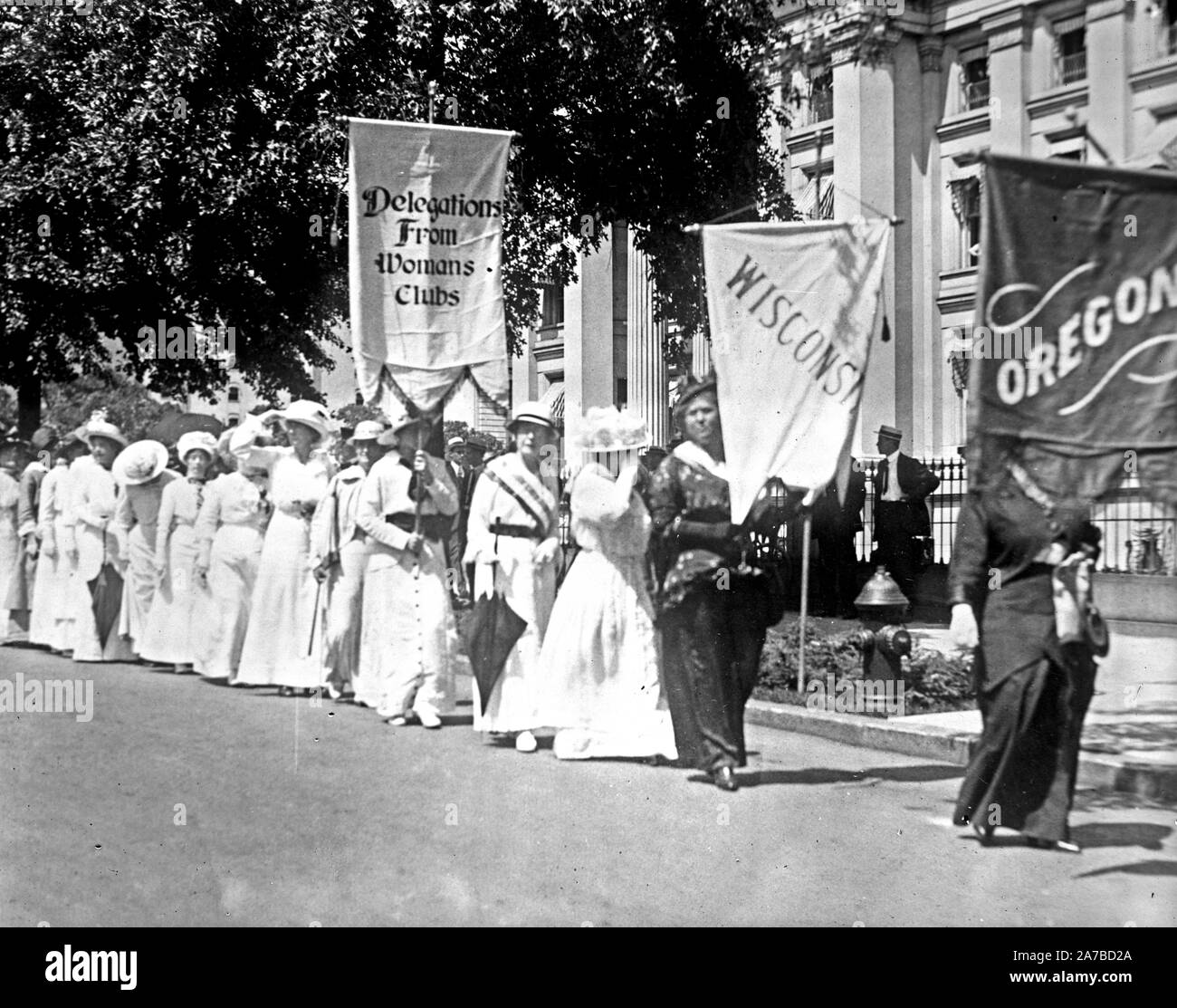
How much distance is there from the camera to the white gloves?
229 inches

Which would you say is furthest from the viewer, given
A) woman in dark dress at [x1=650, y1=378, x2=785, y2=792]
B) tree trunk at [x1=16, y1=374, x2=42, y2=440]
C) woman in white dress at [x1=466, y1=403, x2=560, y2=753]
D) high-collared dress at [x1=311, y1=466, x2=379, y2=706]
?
high-collared dress at [x1=311, y1=466, x2=379, y2=706]

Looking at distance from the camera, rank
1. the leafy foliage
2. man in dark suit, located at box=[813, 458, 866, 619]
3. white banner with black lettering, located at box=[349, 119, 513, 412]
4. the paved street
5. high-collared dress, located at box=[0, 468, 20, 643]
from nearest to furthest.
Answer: the paved street → white banner with black lettering, located at box=[349, 119, 513, 412] → the leafy foliage → high-collared dress, located at box=[0, 468, 20, 643] → man in dark suit, located at box=[813, 458, 866, 619]

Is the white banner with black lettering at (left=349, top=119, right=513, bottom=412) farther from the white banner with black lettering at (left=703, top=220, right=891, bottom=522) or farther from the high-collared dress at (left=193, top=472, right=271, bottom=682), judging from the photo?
the high-collared dress at (left=193, top=472, right=271, bottom=682)

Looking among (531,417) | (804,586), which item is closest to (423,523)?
(531,417)

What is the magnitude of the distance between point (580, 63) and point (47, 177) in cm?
403

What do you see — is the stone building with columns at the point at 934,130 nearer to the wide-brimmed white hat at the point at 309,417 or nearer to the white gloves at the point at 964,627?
the white gloves at the point at 964,627

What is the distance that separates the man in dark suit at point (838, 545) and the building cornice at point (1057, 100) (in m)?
4.77

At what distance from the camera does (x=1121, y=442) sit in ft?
17.5

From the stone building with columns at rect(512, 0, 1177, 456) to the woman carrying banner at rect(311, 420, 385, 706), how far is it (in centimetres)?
242

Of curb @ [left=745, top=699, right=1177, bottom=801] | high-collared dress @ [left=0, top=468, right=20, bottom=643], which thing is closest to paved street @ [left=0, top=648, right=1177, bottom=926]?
curb @ [left=745, top=699, right=1177, bottom=801]

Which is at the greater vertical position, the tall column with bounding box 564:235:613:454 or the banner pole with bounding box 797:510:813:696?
the tall column with bounding box 564:235:613:454

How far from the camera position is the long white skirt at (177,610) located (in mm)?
11086

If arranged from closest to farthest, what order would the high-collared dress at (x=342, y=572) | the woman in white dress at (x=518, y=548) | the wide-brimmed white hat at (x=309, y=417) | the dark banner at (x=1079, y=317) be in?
the dark banner at (x=1079, y=317), the woman in white dress at (x=518, y=548), the high-collared dress at (x=342, y=572), the wide-brimmed white hat at (x=309, y=417)

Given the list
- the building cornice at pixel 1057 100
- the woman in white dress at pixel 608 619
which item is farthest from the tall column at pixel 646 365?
the woman in white dress at pixel 608 619
